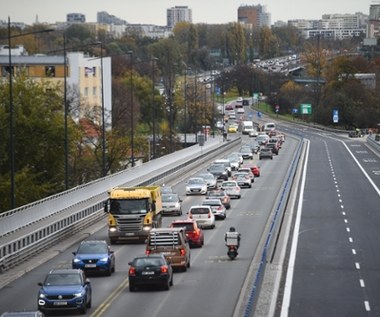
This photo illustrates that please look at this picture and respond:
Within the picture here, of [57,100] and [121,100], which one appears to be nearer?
[57,100]

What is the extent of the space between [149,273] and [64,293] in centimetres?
428

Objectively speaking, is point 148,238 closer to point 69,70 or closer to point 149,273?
point 149,273

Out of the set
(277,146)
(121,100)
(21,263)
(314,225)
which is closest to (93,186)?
(314,225)

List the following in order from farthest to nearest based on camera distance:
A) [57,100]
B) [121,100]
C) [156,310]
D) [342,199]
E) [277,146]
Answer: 1. [121,100]
2. [277,146]
3. [57,100]
4. [342,199]
5. [156,310]

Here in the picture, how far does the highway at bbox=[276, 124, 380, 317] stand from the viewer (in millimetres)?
32031

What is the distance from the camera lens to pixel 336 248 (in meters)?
45.0

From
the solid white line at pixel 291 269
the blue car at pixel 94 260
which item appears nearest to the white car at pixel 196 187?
the solid white line at pixel 291 269

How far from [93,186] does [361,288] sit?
27541mm

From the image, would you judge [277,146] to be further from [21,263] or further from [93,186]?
[21,263]

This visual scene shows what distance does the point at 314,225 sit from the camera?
2111 inches

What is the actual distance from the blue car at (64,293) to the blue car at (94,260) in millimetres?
6335

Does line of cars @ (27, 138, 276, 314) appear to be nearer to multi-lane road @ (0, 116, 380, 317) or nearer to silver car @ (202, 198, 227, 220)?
silver car @ (202, 198, 227, 220)

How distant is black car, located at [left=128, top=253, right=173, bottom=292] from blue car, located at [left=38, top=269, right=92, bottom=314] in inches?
121

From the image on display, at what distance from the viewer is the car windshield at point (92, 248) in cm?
3775
